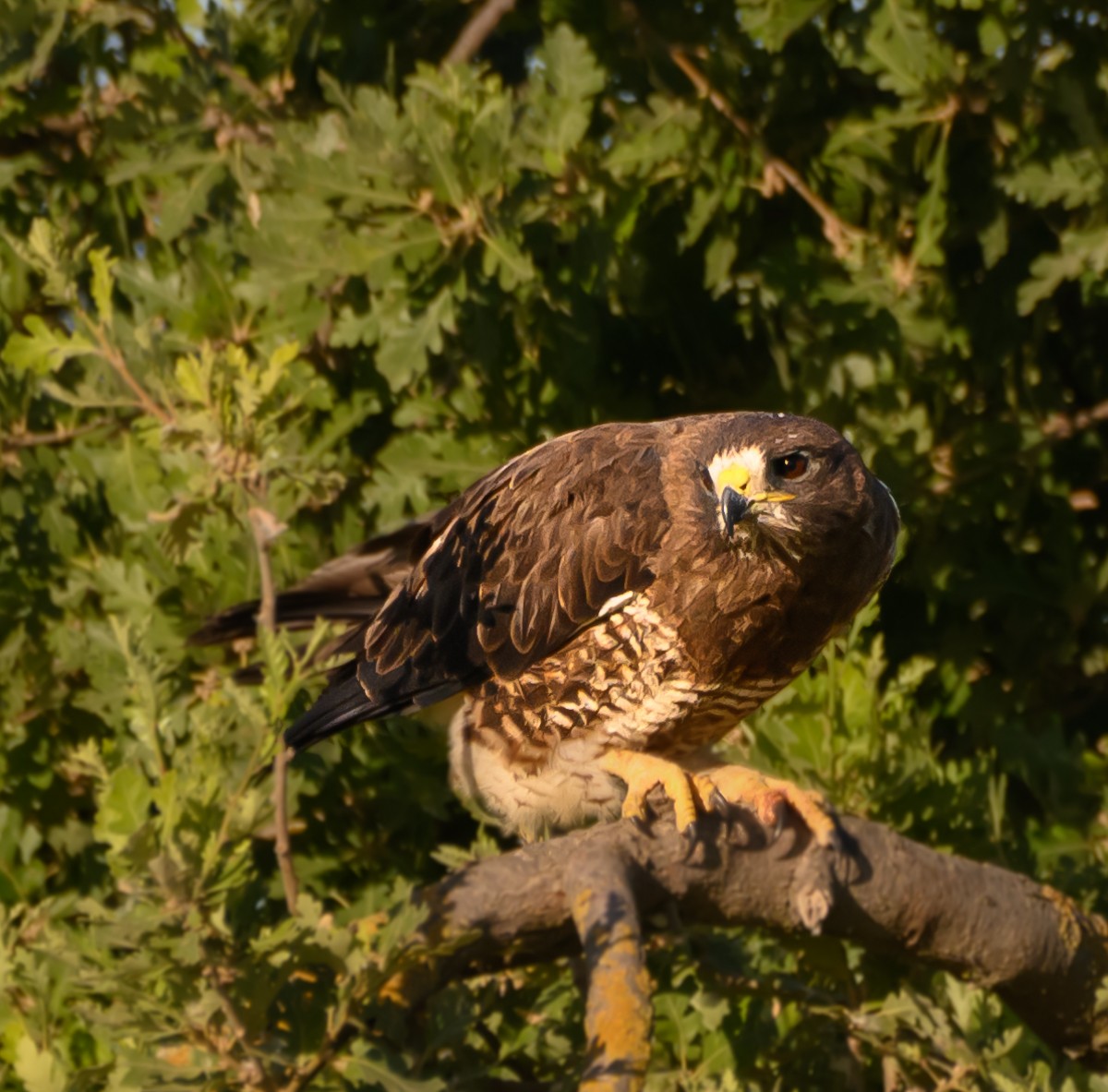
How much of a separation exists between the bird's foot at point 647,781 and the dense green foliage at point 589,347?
0.30 metres

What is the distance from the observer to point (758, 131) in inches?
162

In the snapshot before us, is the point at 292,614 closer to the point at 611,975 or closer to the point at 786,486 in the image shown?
the point at 786,486

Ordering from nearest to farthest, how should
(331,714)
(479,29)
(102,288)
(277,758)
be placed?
(277,758)
(102,288)
(331,714)
(479,29)

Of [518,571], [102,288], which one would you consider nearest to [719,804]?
[518,571]

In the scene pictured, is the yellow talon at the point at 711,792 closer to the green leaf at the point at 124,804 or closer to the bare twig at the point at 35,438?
the green leaf at the point at 124,804

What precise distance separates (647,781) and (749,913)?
391mm

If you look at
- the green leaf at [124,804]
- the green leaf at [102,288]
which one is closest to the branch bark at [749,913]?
the green leaf at [124,804]

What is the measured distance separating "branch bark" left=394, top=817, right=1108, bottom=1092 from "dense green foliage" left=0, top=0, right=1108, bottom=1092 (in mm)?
169

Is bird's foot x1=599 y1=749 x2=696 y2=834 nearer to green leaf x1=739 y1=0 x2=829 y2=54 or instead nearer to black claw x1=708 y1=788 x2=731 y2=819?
black claw x1=708 y1=788 x2=731 y2=819

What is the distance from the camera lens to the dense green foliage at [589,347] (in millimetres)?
3549

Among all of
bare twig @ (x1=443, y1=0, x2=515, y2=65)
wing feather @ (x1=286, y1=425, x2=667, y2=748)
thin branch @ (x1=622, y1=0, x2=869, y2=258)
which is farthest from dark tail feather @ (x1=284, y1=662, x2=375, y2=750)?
bare twig @ (x1=443, y1=0, x2=515, y2=65)

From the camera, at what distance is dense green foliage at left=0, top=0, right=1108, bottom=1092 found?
3.55 meters

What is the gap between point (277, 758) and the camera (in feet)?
8.57

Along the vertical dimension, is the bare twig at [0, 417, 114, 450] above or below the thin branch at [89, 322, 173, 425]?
below
